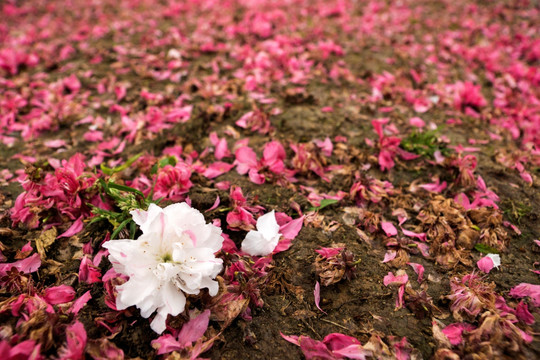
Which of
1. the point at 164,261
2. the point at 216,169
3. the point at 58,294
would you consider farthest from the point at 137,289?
the point at 216,169

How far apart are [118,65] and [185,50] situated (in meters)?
0.77

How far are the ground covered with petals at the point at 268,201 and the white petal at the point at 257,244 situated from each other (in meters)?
0.01

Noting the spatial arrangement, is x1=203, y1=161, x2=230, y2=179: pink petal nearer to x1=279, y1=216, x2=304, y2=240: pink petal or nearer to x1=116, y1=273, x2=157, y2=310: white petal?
x1=279, y1=216, x2=304, y2=240: pink petal

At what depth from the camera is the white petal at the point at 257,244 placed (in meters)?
1.53

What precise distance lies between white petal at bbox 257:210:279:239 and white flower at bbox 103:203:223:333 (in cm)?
36

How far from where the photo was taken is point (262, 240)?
1.53 m

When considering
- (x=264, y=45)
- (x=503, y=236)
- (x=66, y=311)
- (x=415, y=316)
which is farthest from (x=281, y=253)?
(x=264, y=45)

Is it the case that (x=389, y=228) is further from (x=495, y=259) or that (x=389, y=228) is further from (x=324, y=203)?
(x=495, y=259)

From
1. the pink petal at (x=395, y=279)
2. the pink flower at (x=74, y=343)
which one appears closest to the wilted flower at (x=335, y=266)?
the pink petal at (x=395, y=279)

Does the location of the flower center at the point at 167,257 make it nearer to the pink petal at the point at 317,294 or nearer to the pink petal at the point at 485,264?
the pink petal at the point at 317,294

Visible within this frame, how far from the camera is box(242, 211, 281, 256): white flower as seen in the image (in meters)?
1.53

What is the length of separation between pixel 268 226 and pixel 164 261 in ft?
1.75

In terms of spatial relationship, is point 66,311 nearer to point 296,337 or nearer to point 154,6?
point 296,337

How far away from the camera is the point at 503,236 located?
178 centimetres
